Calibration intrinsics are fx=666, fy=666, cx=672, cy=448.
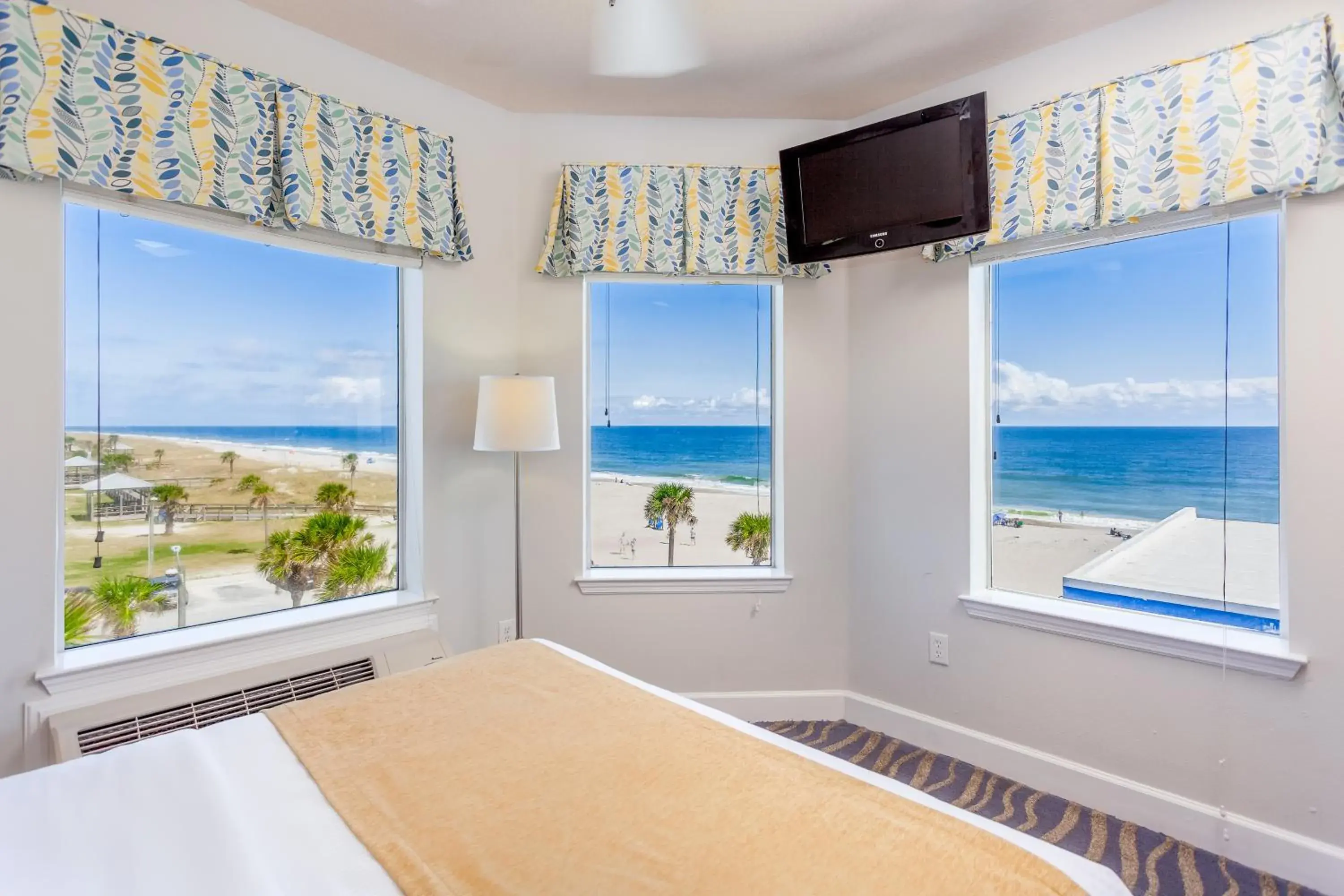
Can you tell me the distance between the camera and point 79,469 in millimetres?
1934

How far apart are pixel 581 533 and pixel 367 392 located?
3.38 ft

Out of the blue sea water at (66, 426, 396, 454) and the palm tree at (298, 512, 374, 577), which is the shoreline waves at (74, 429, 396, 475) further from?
the palm tree at (298, 512, 374, 577)

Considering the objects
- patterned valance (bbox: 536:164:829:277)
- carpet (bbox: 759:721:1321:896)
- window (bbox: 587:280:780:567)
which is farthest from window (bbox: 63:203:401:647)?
carpet (bbox: 759:721:1321:896)

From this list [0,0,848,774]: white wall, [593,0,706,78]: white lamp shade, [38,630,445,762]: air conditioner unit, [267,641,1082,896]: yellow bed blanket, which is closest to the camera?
[267,641,1082,896]: yellow bed blanket

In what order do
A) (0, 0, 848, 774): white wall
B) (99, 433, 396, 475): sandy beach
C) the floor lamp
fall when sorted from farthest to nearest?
1. (0, 0, 848, 774): white wall
2. the floor lamp
3. (99, 433, 396, 475): sandy beach

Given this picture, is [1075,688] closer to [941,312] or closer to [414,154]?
[941,312]

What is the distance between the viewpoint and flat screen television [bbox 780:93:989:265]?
227 centimetres

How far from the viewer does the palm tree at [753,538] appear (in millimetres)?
3064

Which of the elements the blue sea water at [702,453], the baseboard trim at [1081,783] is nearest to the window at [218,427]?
the blue sea water at [702,453]

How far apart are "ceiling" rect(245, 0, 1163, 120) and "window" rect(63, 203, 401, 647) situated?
818 millimetres

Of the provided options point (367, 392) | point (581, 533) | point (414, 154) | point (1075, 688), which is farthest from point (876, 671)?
point (414, 154)

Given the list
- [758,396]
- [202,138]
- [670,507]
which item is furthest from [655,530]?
[202,138]

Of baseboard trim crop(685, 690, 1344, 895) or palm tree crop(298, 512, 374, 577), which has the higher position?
palm tree crop(298, 512, 374, 577)

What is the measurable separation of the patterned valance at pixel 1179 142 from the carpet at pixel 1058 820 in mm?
1956
